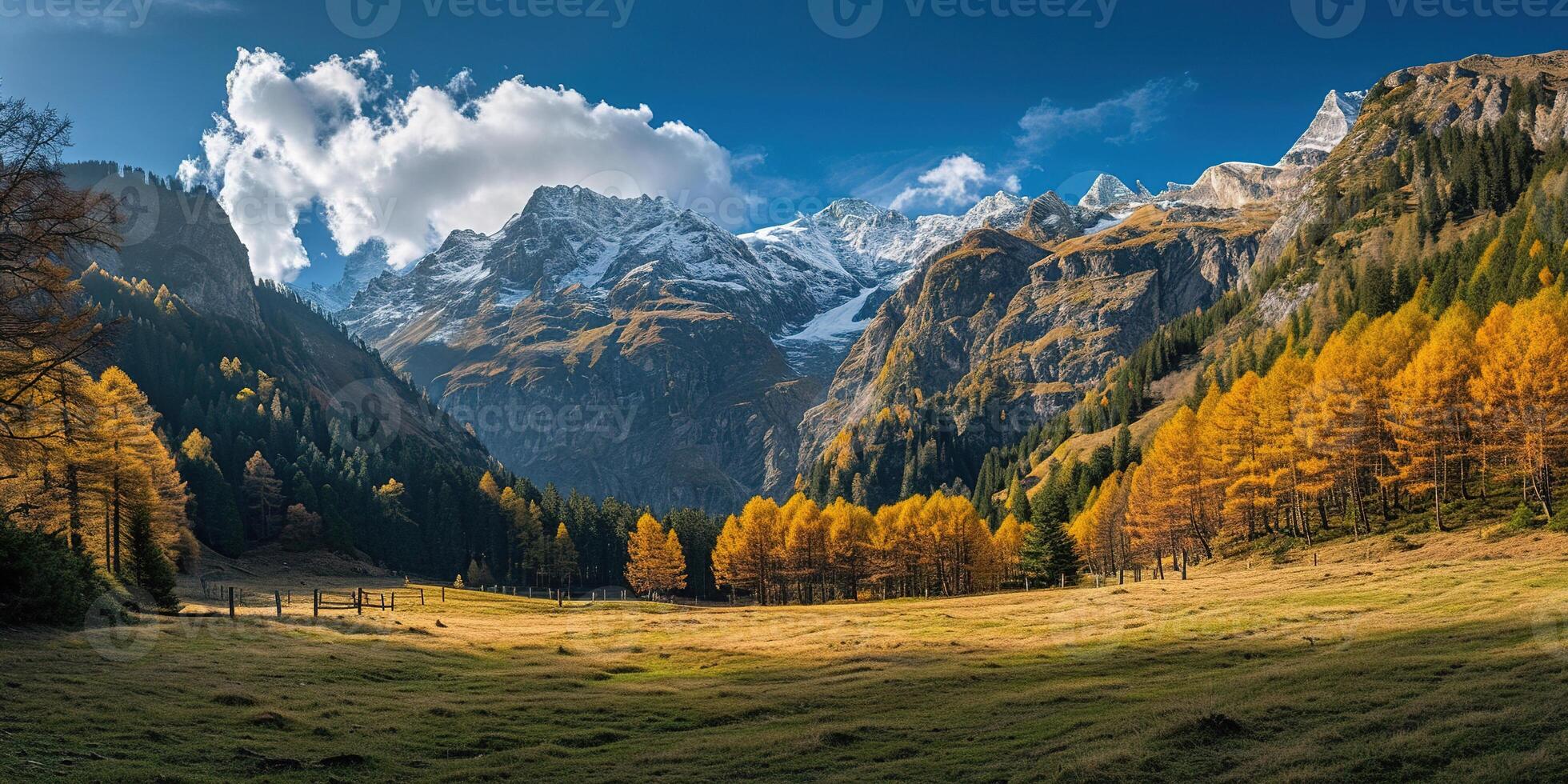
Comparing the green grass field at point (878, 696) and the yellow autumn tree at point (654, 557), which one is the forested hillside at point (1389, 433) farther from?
the yellow autumn tree at point (654, 557)

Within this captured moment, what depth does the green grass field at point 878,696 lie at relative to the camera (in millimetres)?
19094

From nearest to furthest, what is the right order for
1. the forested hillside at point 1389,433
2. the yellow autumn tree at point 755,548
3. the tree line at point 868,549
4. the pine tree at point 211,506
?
1. the forested hillside at point 1389,433
2. the tree line at point 868,549
3. the yellow autumn tree at point 755,548
4. the pine tree at point 211,506

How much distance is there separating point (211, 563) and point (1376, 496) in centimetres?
14219

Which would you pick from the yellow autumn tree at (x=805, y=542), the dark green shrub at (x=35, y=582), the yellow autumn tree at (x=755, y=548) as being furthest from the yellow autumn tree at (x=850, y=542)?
the dark green shrub at (x=35, y=582)

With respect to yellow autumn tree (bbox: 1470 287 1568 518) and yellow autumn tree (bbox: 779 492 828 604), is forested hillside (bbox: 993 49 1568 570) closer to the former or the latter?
yellow autumn tree (bbox: 1470 287 1568 518)

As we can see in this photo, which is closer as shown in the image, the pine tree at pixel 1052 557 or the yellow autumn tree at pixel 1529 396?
the yellow autumn tree at pixel 1529 396

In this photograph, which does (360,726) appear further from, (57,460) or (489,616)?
(489,616)

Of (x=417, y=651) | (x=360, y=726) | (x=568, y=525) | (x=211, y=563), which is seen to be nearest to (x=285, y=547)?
(x=211, y=563)

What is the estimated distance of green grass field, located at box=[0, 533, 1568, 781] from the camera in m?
19.1

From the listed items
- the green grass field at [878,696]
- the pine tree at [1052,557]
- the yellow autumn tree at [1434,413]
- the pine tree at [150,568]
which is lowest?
the pine tree at [1052,557]

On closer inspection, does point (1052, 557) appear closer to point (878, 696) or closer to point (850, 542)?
point (850, 542)

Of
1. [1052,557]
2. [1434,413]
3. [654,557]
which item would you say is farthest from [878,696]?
[654,557]

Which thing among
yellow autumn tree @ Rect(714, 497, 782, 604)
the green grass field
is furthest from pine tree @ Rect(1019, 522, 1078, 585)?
the green grass field

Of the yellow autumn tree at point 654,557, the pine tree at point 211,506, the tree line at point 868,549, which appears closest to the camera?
the tree line at point 868,549
